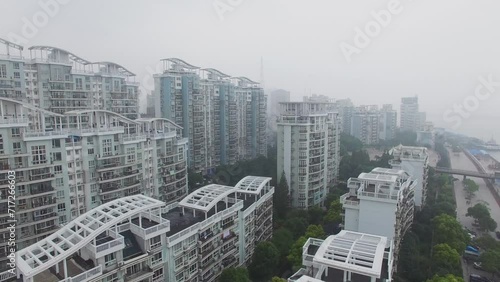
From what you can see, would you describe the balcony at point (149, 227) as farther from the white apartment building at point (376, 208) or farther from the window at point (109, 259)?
the white apartment building at point (376, 208)

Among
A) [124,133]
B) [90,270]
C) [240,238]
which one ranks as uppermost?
[124,133]

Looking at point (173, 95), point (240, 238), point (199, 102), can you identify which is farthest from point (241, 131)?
point (240, 238)

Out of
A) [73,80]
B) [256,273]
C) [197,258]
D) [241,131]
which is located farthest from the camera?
[241,131]

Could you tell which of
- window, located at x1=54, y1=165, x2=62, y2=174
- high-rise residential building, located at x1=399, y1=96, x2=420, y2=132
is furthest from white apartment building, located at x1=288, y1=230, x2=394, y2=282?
high-rise residential building, located at x1=399, y1=96, x2=420, y2=132

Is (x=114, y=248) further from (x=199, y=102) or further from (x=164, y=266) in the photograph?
(x=199, y=102)

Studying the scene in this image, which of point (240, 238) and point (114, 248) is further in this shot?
point (240, 238)

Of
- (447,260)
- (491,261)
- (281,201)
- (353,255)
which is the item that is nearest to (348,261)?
(353,255)
